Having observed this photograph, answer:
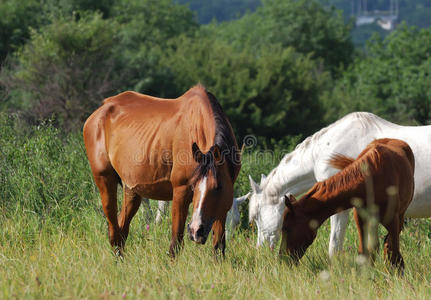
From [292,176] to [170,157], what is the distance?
187 centimetres

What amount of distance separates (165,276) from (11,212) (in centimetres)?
289

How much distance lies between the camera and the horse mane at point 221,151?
4137mm

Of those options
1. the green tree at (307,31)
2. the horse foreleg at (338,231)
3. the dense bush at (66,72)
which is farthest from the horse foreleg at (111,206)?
the green tree at (307,31)

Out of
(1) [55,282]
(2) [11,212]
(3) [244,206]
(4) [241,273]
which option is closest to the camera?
(1) [55,282]

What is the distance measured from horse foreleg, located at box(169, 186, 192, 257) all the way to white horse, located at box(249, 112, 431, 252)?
1568 mm

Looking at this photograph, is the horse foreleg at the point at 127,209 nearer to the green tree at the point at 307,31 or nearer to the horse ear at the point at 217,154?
the horse ear at the point at 217,154

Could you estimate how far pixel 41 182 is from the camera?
21.8ft

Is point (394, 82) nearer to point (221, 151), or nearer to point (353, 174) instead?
point (353, 174)

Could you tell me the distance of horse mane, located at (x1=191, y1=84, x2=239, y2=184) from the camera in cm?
414

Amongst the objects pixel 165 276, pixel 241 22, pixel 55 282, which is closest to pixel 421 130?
pixel 165 276

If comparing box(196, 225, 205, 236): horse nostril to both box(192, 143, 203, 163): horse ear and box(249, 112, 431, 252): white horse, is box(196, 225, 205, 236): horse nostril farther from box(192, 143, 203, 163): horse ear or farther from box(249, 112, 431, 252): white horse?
box(249, 112, 431, 252): white horse

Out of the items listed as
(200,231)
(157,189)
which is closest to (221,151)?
(200,231)

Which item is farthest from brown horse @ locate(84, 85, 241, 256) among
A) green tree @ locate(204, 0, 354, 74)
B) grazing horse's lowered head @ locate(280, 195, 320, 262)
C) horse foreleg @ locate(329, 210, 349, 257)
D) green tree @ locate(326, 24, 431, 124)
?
green tree @ locate(204, 0, 354, 74)

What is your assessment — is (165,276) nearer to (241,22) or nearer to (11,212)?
(11,212)
